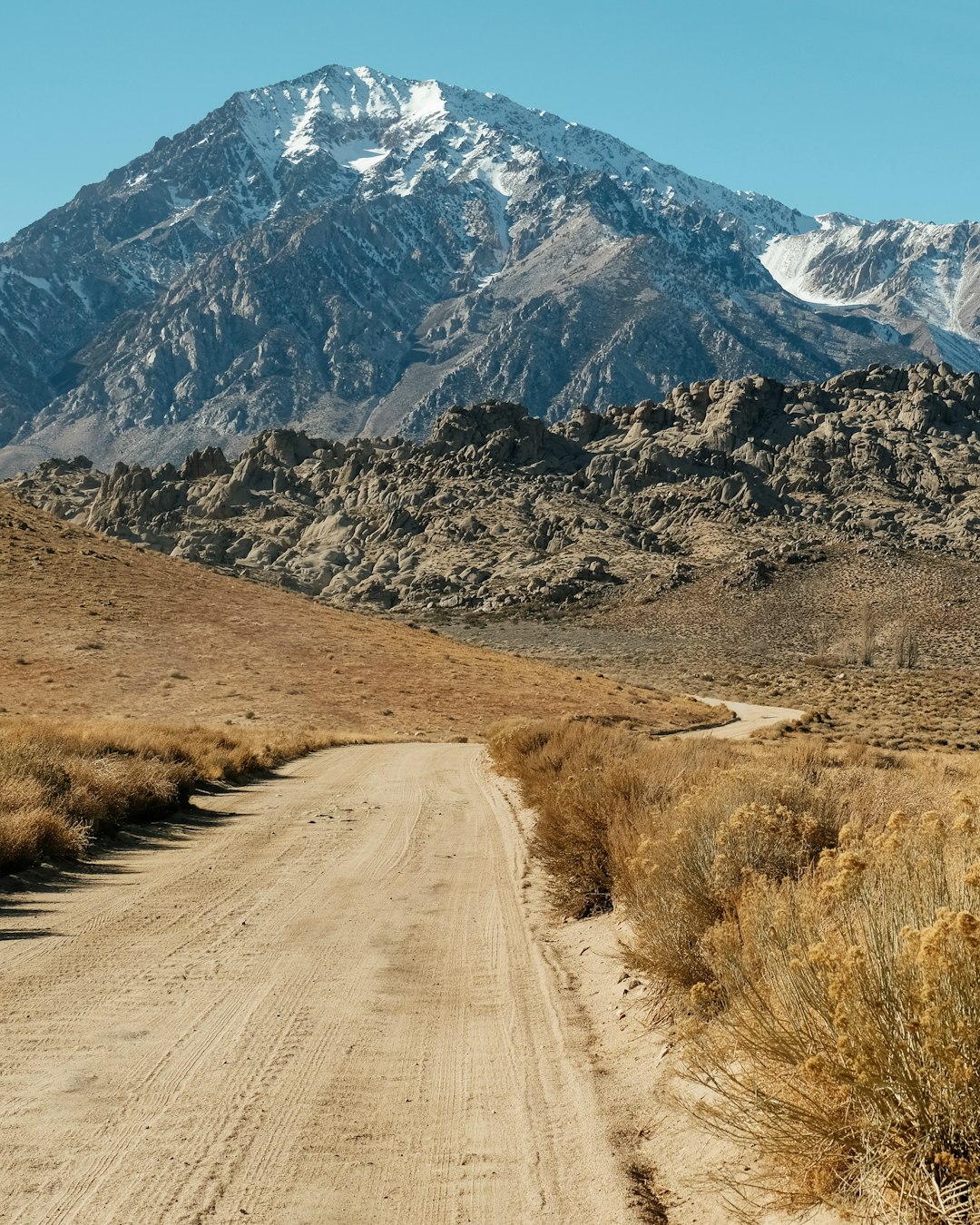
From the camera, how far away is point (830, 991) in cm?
414

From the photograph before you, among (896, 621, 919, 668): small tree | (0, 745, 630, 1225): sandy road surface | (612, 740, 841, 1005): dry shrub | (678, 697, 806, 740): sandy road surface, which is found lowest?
(678, 697, 806, 740): sandy road surface

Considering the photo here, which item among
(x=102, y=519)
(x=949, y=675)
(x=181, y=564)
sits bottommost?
(x=949, y=675)

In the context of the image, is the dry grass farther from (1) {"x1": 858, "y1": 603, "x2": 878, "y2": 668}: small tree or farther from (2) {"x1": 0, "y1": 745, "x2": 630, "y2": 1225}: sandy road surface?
(2) {"x1": 0, "y1": 745, "x2": 630, "y2": 1225}: sandy road surface

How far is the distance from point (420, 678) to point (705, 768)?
34.8 m

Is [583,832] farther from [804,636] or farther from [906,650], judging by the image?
[804,636]

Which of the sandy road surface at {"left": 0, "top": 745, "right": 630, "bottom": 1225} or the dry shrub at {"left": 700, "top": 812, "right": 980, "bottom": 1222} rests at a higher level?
the dry shrub at {"left": 700, "top": 812, "right": 980, "bottom": 1222}

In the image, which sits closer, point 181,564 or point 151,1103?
point 151,1103

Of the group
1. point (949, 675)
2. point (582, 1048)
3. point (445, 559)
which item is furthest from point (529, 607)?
point (582, 1048)

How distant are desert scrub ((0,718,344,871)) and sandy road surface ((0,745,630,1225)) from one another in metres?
0.80

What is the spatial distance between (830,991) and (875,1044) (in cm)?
22

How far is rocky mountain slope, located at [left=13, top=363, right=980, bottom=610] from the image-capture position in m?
118

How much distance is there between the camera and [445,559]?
123m

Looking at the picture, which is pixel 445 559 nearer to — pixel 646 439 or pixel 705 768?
pixel 646 439

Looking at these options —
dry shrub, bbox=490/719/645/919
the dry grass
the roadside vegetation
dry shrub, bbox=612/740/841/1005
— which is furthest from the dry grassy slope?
the roadside vegetation
